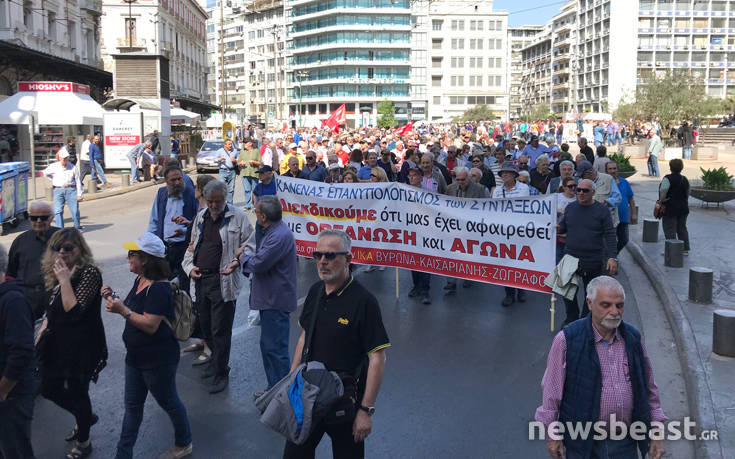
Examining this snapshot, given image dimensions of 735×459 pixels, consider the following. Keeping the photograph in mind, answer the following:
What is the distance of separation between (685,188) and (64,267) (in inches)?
401

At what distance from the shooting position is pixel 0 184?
1462cm

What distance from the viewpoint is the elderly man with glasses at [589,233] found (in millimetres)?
7453

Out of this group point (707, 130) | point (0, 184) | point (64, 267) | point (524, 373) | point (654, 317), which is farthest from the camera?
point (707, 130)

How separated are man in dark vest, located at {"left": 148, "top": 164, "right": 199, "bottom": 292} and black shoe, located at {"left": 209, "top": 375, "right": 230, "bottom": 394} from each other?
6.13 ft

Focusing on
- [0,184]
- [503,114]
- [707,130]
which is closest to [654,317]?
[0,184]

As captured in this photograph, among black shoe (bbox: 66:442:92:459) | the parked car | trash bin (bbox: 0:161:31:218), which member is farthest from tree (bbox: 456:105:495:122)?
black shoe (bbox: 66:442:92:459)

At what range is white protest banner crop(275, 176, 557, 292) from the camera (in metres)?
8.46

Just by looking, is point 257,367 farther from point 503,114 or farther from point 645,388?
point 503,114

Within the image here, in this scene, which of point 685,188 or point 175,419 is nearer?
point 175,419

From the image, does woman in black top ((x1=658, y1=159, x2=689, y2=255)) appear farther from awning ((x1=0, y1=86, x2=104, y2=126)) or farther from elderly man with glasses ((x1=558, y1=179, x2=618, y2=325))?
awning ((x1=0, y1=86, x2=104, y2=126))

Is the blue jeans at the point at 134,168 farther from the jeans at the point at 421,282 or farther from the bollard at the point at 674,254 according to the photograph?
the bollard at the point at 674,254

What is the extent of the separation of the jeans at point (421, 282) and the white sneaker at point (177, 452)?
5056 millimetres

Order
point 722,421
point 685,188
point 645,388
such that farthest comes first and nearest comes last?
1. point 685,188
2. point 722,421
3. point 645,388

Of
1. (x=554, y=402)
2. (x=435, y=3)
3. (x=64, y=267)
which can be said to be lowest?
(x=554, y=402)
